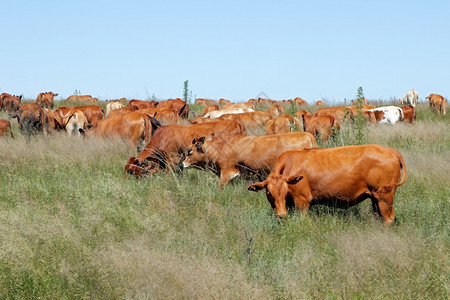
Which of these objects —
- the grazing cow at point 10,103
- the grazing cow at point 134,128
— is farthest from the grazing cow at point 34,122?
the grazing cow at point 10,103

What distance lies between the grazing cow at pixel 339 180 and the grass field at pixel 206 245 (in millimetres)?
271

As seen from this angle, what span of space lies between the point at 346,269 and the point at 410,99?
3023 centimetres

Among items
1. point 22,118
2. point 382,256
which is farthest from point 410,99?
point 382,256

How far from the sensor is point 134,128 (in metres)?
14.4

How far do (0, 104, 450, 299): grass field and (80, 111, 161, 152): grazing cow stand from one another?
15.1 ft

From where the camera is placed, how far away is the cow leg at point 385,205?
23.5 feet

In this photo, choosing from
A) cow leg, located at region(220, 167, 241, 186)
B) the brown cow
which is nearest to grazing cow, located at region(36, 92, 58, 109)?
the brown cow

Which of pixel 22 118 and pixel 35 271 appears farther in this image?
pixel 22 118

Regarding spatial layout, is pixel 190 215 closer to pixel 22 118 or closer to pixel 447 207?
pixel 447 207

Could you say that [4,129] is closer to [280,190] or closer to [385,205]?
[280,190]

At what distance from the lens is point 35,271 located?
5.23m

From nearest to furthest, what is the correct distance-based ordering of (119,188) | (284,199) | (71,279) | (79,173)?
(71,279), (284,199), (119,188), (79,173)

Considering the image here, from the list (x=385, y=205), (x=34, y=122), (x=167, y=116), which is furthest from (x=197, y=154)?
(x=34, y=122)

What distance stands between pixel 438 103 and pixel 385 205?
22.8m
